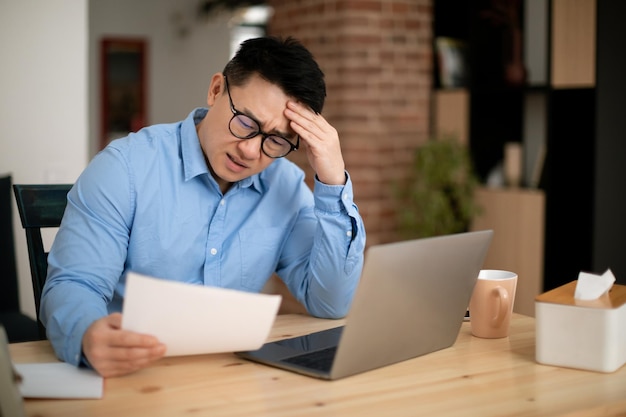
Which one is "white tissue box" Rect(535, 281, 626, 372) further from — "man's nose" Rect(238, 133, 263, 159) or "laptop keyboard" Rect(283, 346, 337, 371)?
"man's nose" Rect(238, 133, 263, 159)

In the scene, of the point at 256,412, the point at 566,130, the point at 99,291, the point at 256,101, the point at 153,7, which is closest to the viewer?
the point at 256,412

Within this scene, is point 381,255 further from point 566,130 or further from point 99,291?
point 566,130

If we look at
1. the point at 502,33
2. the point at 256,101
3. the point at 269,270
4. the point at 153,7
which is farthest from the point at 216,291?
the point at 153,7

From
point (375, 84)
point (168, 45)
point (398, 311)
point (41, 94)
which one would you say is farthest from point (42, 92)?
point (168, 45)

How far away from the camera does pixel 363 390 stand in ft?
4.17

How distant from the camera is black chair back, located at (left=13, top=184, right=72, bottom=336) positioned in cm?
186

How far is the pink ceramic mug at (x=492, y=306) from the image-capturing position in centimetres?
159

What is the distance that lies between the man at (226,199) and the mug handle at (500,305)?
→ 1.13 ft

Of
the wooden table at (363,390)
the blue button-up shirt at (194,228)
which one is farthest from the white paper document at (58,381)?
the blue button-up shirt at (194,228)

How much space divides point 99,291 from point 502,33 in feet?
11.1

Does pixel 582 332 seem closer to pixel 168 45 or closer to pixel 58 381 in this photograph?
pixel 58 381

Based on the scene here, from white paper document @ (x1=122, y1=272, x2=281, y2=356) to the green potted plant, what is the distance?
302 centimetres

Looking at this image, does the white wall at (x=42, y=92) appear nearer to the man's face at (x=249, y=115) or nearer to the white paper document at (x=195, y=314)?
the man's face at (x=249, y=115)

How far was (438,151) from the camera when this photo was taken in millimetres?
4352
